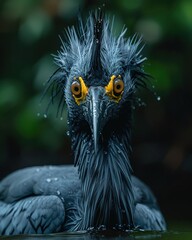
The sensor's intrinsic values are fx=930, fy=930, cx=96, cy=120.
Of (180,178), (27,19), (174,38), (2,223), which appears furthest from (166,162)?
(2,223)

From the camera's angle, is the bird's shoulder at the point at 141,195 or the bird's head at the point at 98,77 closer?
the bird's head at the point at 98,77

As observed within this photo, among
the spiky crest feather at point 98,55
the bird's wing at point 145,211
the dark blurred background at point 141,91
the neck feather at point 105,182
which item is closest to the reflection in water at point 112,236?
the neck feather at point 105,182

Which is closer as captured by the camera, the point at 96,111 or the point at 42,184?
the point at 96,111

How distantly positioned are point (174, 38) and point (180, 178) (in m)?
2.41

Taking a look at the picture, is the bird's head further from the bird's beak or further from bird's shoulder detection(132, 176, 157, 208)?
bird's shoulder detection(132, 176, 157, 208)

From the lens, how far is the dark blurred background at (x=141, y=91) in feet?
39.1

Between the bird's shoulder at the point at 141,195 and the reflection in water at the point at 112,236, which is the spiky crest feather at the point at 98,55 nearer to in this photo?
the bird's shoulder at the point at 141,195

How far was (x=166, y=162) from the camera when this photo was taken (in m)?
13.9

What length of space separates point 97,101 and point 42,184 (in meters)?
1.15

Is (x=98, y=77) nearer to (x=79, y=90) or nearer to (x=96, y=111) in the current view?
(x=79, y=90)

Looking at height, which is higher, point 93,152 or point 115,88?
point 115,88

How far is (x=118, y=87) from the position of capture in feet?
25.4

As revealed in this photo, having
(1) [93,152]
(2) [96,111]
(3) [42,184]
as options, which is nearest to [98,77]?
(2) [96,111]

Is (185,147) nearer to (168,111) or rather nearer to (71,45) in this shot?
(168,111)
